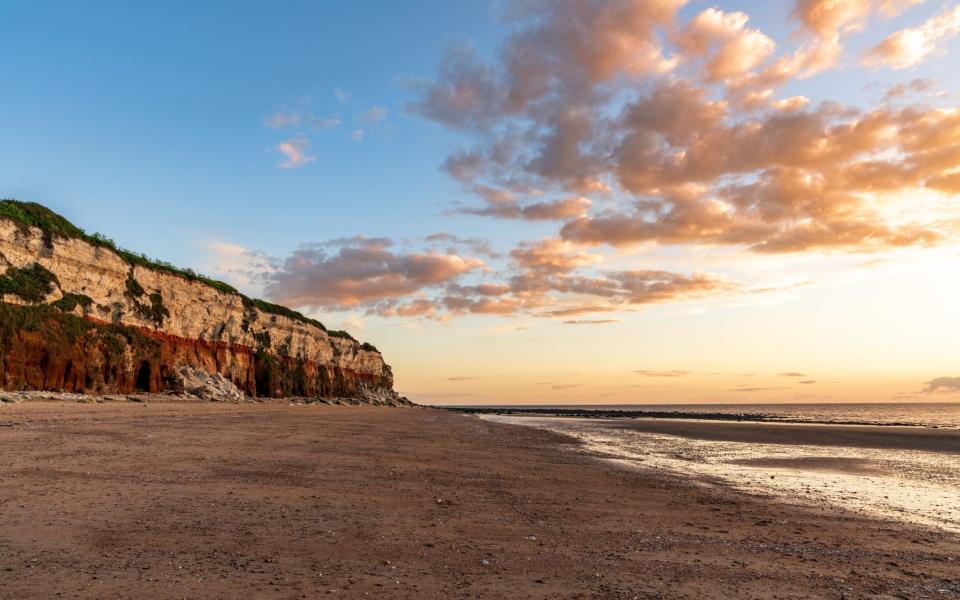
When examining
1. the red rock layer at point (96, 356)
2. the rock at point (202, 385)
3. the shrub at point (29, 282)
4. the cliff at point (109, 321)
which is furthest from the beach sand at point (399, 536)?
the rock at point (202, 385)

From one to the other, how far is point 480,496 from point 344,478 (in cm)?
311

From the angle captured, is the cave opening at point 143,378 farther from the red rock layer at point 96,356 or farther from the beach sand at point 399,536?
the beach sand at point 399,536

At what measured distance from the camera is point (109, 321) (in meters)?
44.9

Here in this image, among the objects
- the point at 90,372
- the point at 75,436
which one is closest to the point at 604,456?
the point at 75,436

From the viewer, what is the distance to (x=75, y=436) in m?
14.7

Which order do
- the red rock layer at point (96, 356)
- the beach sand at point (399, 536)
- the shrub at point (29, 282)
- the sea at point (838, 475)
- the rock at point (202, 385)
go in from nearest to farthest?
the beach sand at point (399, 536) < the sea at point (838, 475) < the red rock layer at point (96, 356) < the shrub at point (29, 282) < the rock at point (202, 385)

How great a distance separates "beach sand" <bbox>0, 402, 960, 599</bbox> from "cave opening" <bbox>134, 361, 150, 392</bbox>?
3731 cm

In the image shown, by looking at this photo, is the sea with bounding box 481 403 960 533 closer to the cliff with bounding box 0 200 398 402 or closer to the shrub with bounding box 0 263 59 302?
the cliff with bounding box 0 200 398 402

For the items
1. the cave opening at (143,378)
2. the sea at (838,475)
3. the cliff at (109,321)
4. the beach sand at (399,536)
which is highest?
the cliff at (109,321)

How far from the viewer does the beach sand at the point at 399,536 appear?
17.7 ft

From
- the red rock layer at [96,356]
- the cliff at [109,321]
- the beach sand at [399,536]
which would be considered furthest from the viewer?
the cliff at [109,321]

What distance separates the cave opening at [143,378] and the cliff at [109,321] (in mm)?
109

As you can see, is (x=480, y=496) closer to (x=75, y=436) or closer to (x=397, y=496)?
(x=397, y=496)

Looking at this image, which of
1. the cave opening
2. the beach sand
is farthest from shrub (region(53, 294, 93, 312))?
the beach sand
